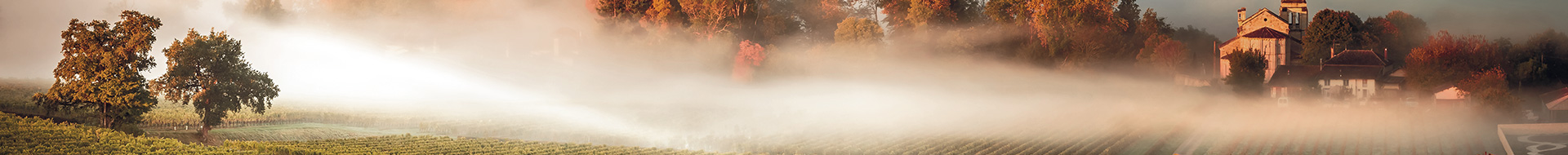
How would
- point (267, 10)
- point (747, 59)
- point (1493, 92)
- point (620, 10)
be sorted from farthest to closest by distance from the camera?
point (620, 10), point (747, 59), point (267, 10), point (1493, 92)

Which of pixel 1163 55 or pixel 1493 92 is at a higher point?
pixel 1163 55

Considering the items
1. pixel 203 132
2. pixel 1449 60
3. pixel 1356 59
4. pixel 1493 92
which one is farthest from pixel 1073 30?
pixel 203 132

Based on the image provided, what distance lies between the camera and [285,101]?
59688 millimetres

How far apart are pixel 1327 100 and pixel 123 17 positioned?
5912 centimetres

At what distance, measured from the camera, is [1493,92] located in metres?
64.6

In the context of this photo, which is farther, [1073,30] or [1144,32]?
[1144,32]

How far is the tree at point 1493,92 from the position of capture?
64.4 metres

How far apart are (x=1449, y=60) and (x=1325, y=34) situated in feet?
41.2

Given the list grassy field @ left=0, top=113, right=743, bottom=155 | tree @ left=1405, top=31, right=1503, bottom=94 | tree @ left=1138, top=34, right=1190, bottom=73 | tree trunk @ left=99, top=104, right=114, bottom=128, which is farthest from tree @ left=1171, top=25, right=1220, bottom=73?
tree trunk @ left=99, top=104, right=114, bottom=128

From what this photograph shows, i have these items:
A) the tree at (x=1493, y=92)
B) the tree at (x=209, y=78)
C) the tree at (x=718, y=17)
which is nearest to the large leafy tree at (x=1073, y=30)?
the tree at (x=718, y=17)

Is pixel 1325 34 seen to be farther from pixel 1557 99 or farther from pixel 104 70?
pixel 104 70

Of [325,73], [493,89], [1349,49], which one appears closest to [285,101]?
[325,73]

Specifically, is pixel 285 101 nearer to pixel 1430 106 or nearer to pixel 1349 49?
pixel 1430 106

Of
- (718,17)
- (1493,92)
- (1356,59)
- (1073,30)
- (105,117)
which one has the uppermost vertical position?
(718,17)
